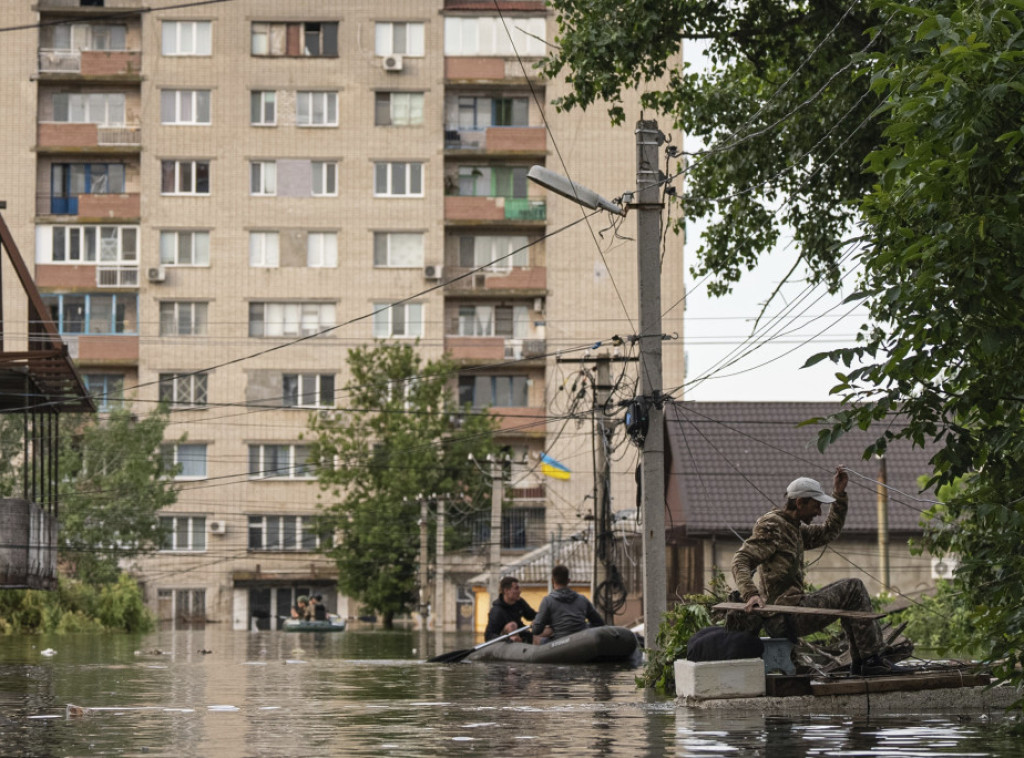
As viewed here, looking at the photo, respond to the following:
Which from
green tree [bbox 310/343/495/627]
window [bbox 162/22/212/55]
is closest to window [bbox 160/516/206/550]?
green tree [bbox 310/343/495/627]

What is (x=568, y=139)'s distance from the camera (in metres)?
76.6

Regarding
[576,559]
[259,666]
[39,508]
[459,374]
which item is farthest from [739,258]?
[459,374]

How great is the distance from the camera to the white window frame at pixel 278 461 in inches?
2977

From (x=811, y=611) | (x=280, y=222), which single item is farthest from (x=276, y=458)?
(x=811, y=611)

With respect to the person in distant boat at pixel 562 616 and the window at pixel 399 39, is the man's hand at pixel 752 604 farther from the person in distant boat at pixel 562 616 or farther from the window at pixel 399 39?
the window at pixel 399 39

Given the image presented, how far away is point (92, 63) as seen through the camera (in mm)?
75562

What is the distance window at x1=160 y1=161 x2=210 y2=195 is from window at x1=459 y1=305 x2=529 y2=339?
12374 mm

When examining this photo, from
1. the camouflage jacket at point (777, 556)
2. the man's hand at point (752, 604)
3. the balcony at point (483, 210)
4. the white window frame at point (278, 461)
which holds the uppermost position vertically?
the balcony at point (483, 210)

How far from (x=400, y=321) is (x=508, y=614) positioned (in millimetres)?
46105

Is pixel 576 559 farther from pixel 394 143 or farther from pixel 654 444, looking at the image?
pixel 654 444

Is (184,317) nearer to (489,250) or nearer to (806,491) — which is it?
(489,250)

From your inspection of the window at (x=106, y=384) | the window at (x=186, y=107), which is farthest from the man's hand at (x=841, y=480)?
the window at (x=186, y=107)

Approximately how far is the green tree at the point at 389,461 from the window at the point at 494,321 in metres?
5.13

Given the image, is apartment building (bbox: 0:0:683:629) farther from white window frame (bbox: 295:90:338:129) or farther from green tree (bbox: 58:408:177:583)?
green tree (bbox: 58:408:177:583)
